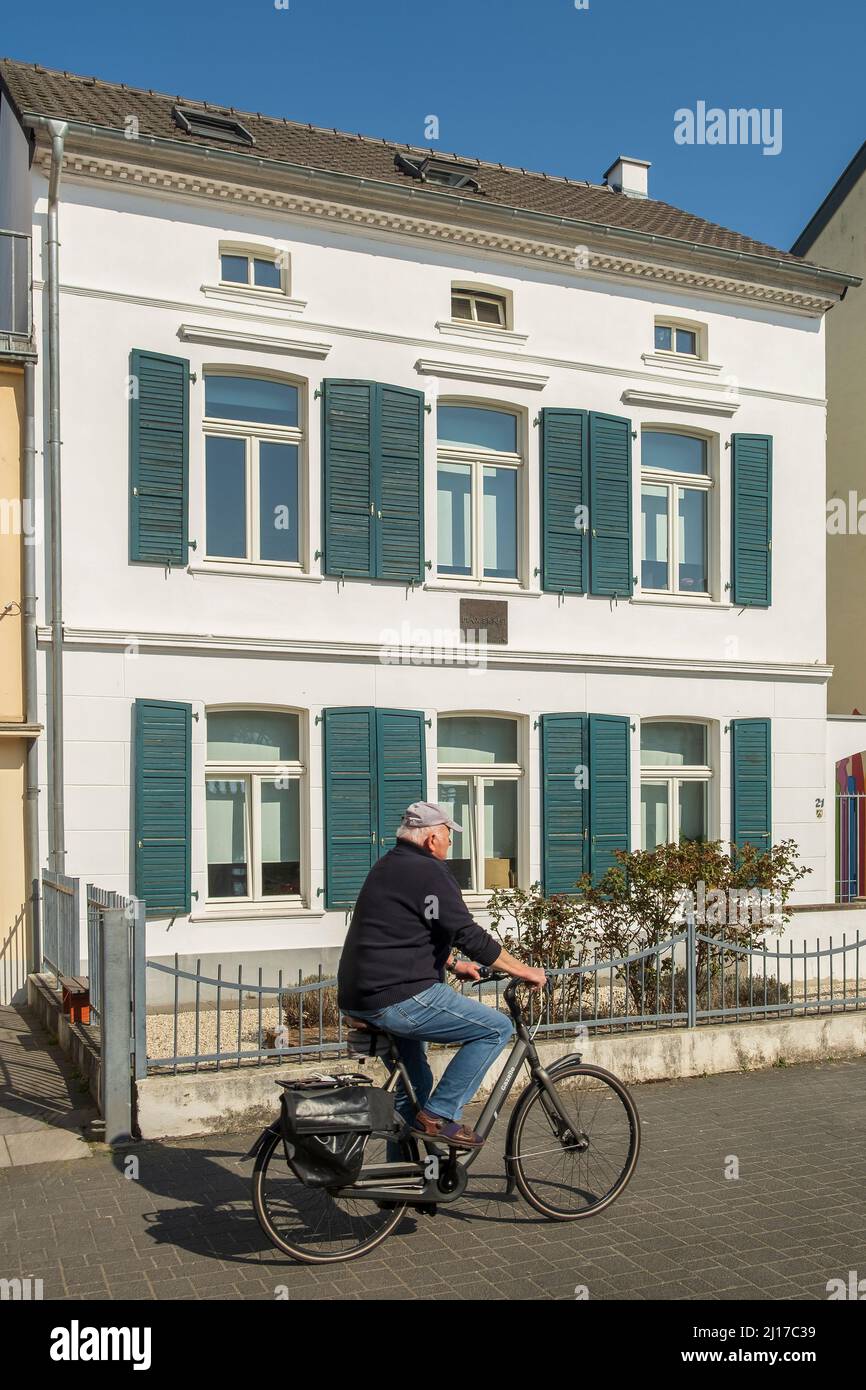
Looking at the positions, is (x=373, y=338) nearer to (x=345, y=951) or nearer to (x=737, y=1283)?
(x=345, y=951)

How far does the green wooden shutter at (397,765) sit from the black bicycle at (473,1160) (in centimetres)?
767

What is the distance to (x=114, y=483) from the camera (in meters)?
12.7

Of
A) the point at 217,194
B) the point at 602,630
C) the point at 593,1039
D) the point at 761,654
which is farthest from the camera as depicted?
the point at 761,654

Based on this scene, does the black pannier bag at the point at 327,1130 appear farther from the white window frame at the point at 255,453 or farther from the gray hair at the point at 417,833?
the white window frame at the point at 255,453

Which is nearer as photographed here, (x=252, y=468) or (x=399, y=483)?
(x=252, y=468)

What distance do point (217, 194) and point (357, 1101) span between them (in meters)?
10.6

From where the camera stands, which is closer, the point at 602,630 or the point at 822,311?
the point at 602,630

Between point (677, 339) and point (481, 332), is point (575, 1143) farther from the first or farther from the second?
point (677, 339)

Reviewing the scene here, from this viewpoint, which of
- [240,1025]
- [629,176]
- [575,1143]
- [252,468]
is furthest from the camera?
[629,176]

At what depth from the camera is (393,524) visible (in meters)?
14.0

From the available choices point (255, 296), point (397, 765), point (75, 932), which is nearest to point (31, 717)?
point (75, 932)

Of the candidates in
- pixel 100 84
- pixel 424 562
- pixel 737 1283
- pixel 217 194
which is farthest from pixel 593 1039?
pixel 100 84

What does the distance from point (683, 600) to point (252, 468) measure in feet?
18.0

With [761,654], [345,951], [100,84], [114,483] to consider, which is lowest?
[345,951]
